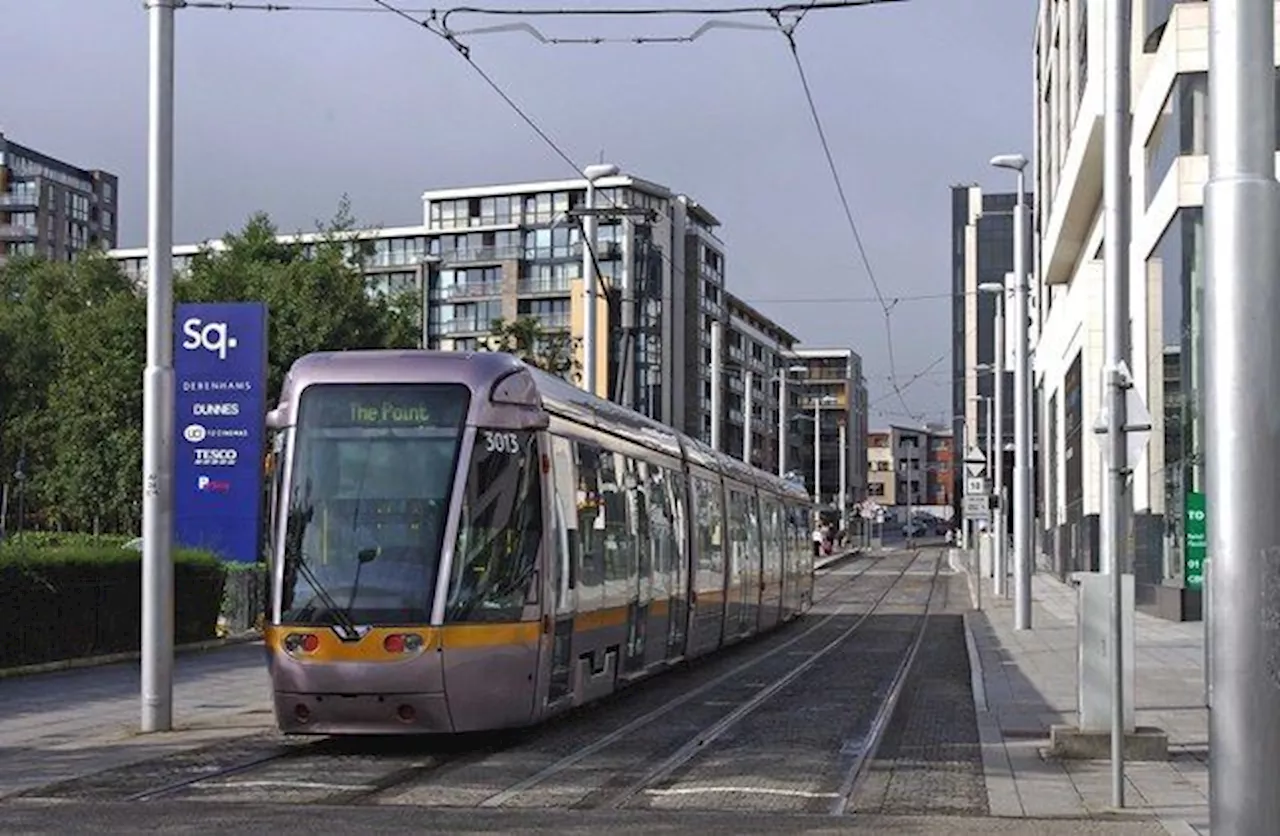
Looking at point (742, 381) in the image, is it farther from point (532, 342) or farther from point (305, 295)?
point (305, 295)

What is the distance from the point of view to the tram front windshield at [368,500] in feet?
46.6

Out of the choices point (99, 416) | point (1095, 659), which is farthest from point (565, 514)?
point (99, 416)

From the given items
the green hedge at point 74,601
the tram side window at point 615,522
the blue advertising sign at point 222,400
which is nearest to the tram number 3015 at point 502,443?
the tram side window at point 615,522

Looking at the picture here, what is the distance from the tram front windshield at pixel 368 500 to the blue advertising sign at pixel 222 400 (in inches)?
445

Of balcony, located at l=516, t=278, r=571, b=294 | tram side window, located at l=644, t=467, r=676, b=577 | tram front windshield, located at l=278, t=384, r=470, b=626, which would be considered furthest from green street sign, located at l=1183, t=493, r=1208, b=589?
balcony, located at l=516, t=278, r=571, b=294

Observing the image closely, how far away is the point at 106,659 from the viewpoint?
912 inches

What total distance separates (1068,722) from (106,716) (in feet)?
29.3

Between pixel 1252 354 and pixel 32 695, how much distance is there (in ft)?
49.2

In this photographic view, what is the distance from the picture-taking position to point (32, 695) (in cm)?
1934

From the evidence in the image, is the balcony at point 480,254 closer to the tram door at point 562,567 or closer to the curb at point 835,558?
the curb at point 835,558

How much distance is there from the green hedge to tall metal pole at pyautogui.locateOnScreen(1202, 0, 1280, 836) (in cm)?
1624

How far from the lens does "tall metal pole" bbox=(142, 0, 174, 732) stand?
1608 centimetres

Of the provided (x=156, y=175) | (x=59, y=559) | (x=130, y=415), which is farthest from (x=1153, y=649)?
(x=130, y=415)

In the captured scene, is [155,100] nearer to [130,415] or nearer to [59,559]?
[59,559]
